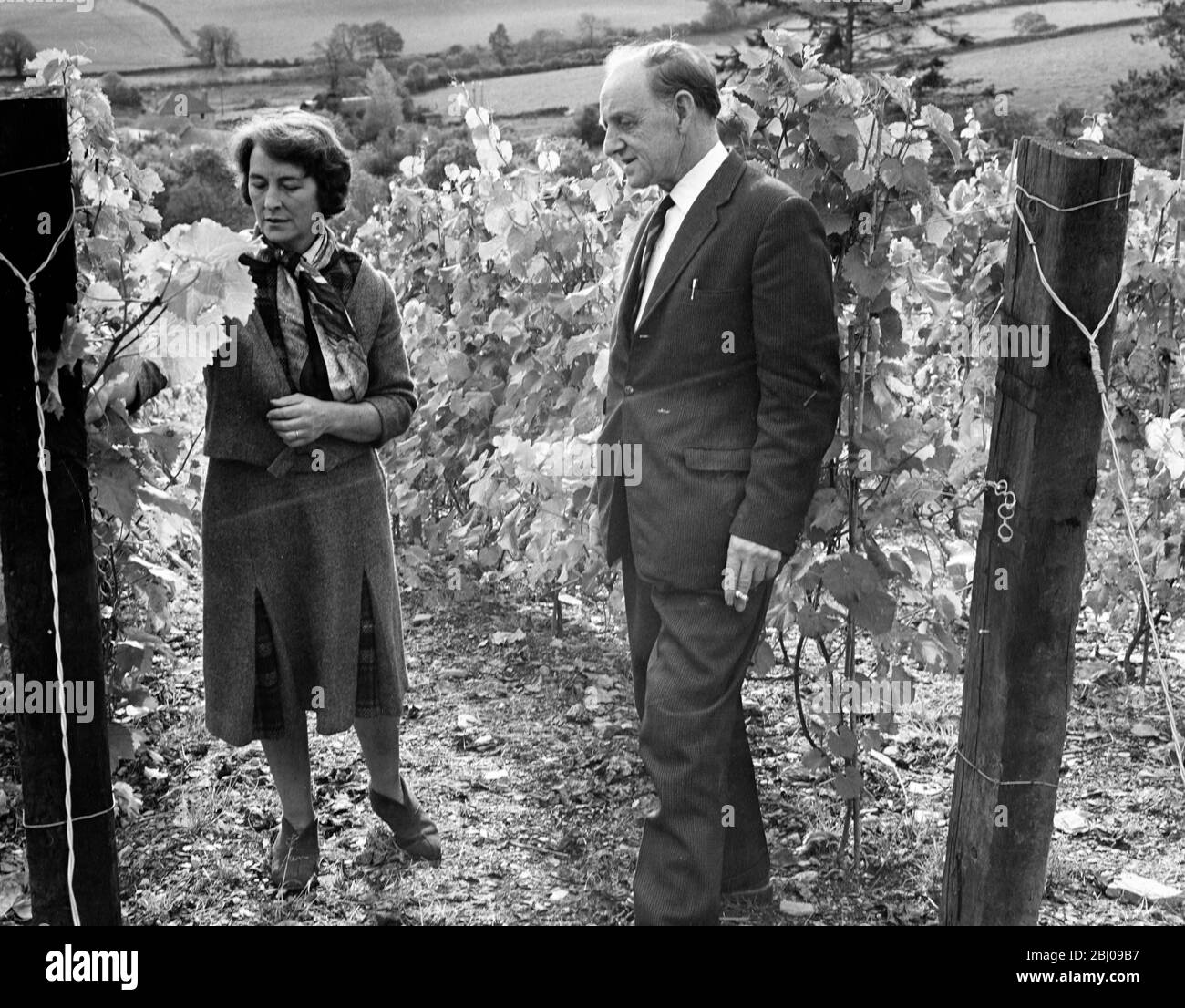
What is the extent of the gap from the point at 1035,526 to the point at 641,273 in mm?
975

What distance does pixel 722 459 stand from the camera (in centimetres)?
268

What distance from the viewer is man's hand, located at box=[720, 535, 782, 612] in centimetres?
262

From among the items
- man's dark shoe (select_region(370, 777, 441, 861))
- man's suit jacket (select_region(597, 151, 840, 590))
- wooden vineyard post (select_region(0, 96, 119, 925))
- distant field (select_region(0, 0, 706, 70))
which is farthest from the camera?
distant field (select_region(0, 0, 706, 70))

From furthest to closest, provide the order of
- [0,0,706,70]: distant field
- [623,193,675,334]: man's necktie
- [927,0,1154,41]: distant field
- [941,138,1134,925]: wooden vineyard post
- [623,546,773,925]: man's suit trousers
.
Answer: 1. [927,0,1154,41]: distant field
2. [0,0,706,70]: distant field
3. [623,193,675,334]: man's necktie
4. [623,546,773,925]: man's suit trousers
5. [941,138,1134,925]: wooden vineyard post

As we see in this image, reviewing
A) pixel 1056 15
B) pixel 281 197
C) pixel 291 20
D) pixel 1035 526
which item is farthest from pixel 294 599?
pixel 1056 15

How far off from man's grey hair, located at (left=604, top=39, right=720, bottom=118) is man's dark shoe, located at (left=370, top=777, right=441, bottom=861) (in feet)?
5.91

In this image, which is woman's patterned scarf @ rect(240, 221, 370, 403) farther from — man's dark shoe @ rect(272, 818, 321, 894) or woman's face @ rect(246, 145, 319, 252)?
man's dark shoe @ rect(272, 818, 321, 894)

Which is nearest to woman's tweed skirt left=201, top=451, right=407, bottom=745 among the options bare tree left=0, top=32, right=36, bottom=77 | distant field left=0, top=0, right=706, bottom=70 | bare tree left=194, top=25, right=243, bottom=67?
bare tree left=0, top=32, right=36, bottom=77

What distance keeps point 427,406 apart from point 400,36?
67.3 feet

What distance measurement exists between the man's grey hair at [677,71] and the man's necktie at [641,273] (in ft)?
0.84

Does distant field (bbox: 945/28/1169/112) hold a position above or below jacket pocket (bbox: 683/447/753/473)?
above

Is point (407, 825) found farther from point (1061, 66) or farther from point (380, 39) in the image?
point (1061, 66)

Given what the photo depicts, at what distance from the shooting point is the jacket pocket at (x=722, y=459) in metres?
2.68

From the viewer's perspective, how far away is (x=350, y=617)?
123 inches
